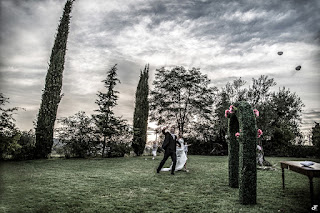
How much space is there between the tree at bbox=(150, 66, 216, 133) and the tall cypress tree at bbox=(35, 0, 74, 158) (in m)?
14.2

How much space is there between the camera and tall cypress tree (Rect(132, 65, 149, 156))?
19688 mm

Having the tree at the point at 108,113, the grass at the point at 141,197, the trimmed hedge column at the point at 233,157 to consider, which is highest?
the tree at the point at 108,113

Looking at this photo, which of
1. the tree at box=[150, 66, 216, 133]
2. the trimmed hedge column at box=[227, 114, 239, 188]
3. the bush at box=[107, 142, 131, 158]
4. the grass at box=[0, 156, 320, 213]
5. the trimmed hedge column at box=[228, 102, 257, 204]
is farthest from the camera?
the tree at box=[150, 66, 216, 133]

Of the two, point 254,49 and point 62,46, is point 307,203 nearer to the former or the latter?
point 254,49

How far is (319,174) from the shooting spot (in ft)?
13.5

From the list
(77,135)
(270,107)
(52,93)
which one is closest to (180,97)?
(270,107)

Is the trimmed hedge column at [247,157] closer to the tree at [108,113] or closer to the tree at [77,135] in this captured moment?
the tree at [77,135]

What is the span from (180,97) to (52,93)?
1687cm

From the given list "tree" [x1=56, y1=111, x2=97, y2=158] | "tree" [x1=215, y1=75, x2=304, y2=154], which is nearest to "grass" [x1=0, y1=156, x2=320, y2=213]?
"tree" [x1=56, y1=111, x2=97, y2=158]

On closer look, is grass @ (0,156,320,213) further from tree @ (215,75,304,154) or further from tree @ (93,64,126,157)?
tree @ (93,64,126,157)

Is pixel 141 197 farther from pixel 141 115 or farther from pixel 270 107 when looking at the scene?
pixel 141 115

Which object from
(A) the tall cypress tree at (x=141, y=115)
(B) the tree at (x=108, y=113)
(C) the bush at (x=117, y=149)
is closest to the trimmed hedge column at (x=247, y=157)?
(B) the tree at (x=108, y=113)

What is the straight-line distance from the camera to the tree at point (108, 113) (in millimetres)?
16594

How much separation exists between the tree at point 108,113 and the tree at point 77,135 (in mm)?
1092
